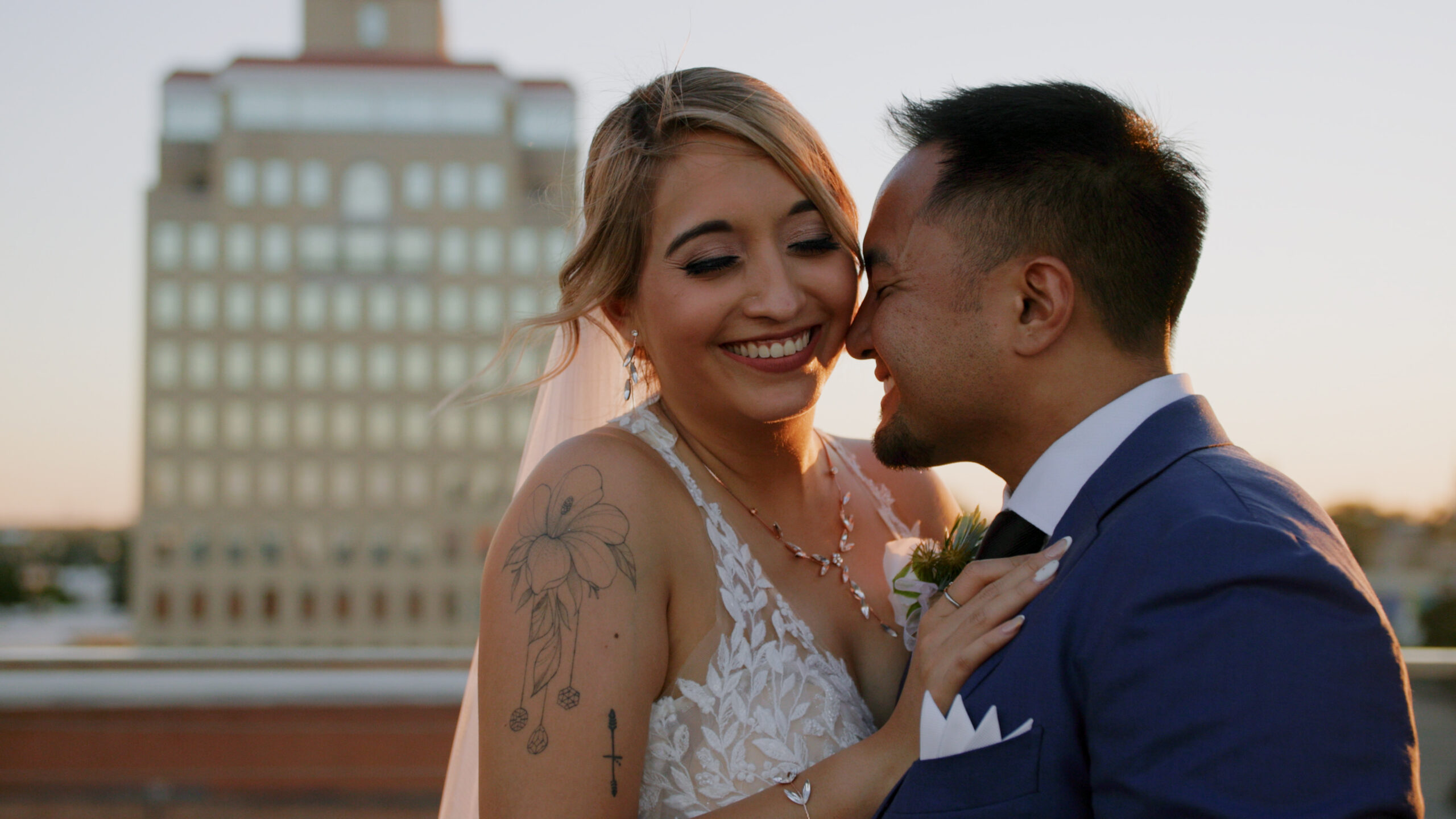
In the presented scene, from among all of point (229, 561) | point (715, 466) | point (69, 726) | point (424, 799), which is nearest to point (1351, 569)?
point (715, 466)

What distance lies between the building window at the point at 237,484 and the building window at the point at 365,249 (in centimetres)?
1973

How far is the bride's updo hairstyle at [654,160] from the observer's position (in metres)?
2.50

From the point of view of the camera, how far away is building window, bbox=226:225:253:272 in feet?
324

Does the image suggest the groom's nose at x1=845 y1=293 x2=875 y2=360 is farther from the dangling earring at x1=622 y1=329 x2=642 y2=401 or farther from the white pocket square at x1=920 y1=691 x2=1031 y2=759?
the white pocket square at x1=920 y1=691 x2=1031 y2=759

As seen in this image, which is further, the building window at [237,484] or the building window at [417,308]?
the building window at [417,308]

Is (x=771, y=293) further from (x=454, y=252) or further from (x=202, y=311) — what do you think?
(x=202, y=311)

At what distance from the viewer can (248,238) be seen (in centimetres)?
9950

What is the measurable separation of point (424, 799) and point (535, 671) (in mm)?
6510

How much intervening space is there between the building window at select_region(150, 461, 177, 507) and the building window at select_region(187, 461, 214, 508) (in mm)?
1171

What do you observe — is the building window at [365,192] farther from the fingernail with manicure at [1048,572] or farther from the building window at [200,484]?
the fingernail with manicure at [1048,572]

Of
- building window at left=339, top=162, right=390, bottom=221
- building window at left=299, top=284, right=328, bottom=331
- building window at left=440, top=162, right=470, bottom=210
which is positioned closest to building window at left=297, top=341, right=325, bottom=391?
building window at left=299, top=284, right=328, bottom=331

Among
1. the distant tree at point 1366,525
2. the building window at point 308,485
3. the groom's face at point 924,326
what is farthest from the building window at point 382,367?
the groom's face at point 924,326

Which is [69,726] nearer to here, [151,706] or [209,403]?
[151,706]

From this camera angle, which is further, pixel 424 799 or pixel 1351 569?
pixel 424 799
